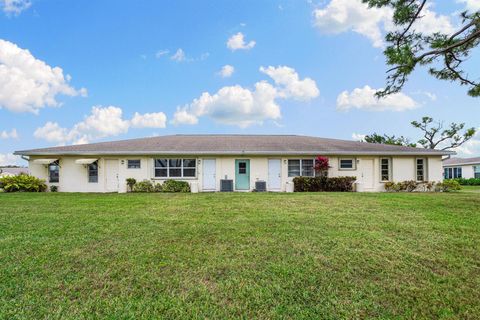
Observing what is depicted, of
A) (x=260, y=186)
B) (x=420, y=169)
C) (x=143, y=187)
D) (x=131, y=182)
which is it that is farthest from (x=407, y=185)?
(x=131, y=182)

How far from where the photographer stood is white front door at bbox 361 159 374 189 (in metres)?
15.9

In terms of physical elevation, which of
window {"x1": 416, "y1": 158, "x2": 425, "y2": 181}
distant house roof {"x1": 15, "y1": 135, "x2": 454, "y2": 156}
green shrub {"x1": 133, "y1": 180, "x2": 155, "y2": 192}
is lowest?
green shrub {"x1": 133, "y1": 180, "x2": 155, "y2": 192}

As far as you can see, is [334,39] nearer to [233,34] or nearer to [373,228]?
[233,34]

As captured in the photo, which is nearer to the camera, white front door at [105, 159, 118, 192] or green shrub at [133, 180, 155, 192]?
green shrub at [133, 180, 155, 192]

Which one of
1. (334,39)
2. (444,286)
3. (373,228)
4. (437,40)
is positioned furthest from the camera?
(334,39)

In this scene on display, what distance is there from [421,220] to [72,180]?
17005mm

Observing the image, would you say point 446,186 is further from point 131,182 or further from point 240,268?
point 131,182

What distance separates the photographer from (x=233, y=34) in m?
15.1

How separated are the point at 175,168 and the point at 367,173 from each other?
11790mm

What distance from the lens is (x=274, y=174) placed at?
615 inches

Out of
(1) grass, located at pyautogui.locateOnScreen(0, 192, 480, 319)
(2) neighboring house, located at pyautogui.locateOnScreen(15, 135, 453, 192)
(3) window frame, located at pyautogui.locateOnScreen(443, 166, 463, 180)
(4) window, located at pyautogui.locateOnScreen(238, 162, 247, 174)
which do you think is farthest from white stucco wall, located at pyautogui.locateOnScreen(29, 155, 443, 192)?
(3) window frame, located at pyautogui.locateOnScreen(443, 166, 463, 180)

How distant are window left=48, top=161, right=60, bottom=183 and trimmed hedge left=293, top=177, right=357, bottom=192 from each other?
46.3ft

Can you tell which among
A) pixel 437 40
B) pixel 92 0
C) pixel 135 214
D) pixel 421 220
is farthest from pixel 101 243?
pixel 92 0

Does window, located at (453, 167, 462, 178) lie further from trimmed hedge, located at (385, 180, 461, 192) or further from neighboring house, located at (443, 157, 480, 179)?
trimmed hedge, located at (385, 180, 461, 192)
